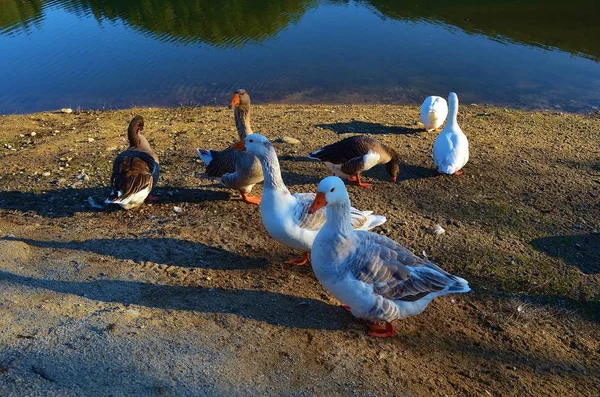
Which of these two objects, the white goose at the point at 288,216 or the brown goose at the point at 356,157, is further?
the brown goose at the point at 356,157

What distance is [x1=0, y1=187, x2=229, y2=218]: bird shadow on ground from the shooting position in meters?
6.45

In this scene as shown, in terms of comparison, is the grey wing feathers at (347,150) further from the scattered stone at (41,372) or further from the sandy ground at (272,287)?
the scattered stone at (41,372)

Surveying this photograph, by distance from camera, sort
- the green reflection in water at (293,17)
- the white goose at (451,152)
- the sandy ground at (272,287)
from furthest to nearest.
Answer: the green reflection in water at (293,17) < the white goose at (451,152) < the sandy ground at (272,287)

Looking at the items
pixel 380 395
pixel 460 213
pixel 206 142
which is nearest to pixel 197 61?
pixel 206 142

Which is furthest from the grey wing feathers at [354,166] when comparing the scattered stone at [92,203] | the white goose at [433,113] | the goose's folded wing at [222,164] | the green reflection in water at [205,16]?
the green reflection in water at [205,16]

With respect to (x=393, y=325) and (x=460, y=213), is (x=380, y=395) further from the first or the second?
(x=460, y=213)

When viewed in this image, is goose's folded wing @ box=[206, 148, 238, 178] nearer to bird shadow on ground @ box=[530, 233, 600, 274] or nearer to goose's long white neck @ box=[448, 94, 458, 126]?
goose's long white neck @ box=[448, 94, 458, 126]

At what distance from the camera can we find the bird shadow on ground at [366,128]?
9852mm

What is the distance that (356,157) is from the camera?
7.16 m

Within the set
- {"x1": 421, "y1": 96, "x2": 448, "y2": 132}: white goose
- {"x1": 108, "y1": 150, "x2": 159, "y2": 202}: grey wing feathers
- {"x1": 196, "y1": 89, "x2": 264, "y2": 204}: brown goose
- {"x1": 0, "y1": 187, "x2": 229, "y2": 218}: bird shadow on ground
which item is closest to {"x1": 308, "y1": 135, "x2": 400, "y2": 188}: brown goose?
{"x1": 196, "y1": 89, "x2": 264, "y2": 204}: brown goose

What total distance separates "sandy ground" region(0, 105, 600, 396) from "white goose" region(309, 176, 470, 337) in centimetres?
29

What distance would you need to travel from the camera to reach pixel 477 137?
938 cm

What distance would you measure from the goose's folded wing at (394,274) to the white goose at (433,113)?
5.87m

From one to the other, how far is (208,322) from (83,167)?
476 centimetres
